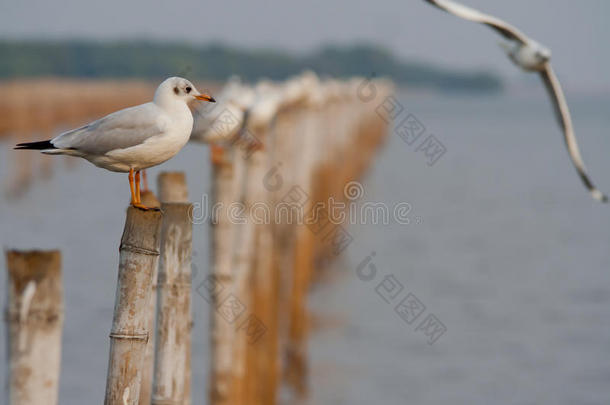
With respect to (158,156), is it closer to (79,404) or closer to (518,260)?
(79,404)

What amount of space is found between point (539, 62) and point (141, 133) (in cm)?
158

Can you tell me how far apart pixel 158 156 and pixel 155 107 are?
20cm

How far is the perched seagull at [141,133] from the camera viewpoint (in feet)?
13.8

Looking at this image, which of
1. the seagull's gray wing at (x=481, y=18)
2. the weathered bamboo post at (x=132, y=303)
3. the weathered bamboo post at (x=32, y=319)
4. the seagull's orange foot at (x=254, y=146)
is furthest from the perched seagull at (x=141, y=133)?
the seagull's orange foot at (x=254, y=146)

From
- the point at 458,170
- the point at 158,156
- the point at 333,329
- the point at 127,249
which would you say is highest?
the point at 458,170

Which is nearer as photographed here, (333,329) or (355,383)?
(355,383)

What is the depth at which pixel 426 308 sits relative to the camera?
704 inches

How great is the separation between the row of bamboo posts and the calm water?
110 cm

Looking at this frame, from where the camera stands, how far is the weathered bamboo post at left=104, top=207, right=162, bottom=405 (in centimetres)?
391

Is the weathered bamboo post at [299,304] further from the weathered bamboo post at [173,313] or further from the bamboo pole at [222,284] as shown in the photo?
the weathered bamboo post at [173,313]

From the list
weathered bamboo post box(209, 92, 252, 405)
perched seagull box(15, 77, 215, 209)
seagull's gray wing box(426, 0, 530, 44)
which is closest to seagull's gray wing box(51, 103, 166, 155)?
perched seagull box(15, 77, 215, 209)

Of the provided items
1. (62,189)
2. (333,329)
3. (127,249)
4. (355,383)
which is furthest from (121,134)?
(62,189)

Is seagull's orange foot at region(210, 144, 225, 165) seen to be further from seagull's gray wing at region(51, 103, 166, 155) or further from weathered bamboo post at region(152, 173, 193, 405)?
seagull's gray wing at region(51, 103, 166, 155)

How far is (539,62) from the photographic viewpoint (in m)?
3.99
